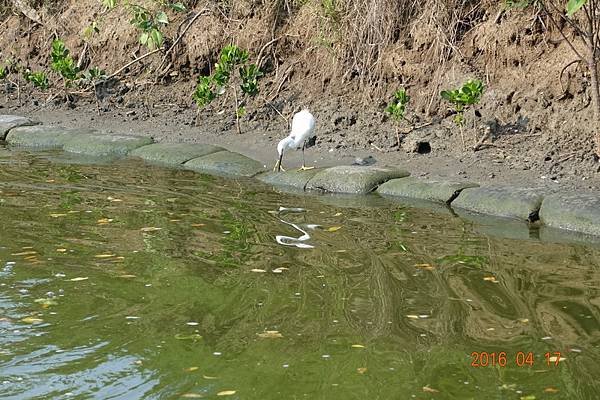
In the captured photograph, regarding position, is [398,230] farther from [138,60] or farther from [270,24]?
[138,60]

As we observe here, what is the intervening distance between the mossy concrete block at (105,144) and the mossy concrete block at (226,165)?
1024 millimetres

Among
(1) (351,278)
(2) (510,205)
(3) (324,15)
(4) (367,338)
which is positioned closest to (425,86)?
(3) (324,15)

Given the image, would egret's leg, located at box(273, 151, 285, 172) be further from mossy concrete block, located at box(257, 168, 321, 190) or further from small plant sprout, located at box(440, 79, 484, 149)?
small plant sprout, located at box(440, 79, 484, 149)

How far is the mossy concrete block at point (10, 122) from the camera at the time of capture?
40.5ft

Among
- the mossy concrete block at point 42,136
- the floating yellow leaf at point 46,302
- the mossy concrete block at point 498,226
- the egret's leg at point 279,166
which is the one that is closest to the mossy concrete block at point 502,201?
the mossy concrete block at point 498,226

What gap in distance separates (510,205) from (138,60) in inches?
285

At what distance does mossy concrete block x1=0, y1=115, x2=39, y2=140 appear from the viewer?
40.5 feet

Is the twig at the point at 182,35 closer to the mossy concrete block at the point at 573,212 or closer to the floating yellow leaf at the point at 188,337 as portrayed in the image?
the mossy concrete block at the point at 573,212

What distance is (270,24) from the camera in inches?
502

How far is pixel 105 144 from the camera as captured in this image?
37.0 ft

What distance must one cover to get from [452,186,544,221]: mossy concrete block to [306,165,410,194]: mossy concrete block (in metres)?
0.91

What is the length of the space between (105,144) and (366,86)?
3085 mm

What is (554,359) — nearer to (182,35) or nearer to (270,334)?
(270,334)

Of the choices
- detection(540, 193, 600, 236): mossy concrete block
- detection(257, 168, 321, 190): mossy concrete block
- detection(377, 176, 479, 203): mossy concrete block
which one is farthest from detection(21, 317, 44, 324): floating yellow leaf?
detection(257, 168, 321, 190): mossy concrete block
